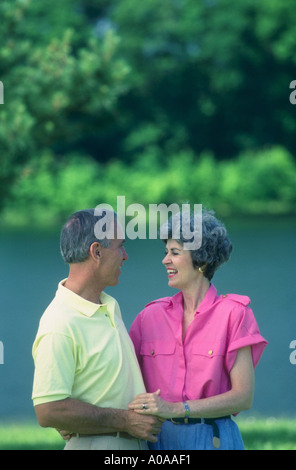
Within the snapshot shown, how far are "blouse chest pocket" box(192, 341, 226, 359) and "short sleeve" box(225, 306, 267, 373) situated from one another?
3 centimetres

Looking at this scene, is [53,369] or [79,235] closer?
[53,369]

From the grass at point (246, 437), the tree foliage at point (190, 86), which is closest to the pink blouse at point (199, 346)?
the grass at point (246, 437)

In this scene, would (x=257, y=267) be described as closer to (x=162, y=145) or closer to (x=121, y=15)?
(x=162, y=145)

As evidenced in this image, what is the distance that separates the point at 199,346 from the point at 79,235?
541 mm

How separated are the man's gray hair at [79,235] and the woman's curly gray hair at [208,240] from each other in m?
0.29

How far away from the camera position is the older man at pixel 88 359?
2494 millimetres

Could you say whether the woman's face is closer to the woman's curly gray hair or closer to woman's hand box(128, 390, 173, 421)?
the woman's curly gray hair

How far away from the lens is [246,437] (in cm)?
582

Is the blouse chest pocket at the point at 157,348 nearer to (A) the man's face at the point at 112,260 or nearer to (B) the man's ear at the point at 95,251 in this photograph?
(A) the man's face at the point at 112,260

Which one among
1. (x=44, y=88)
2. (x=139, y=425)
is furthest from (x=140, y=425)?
(x=44, y=88)

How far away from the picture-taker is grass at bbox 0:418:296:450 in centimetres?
539

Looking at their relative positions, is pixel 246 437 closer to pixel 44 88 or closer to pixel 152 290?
pixel 44 88

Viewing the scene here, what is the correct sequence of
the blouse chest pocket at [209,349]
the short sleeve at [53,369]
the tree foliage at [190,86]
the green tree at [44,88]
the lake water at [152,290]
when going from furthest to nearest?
the tree foliage at [190,86] → the lake water at [152,290] → the green tree at [44,88] → the blouse chest pocket at [209,349] → the short sleeve at [53,369]
